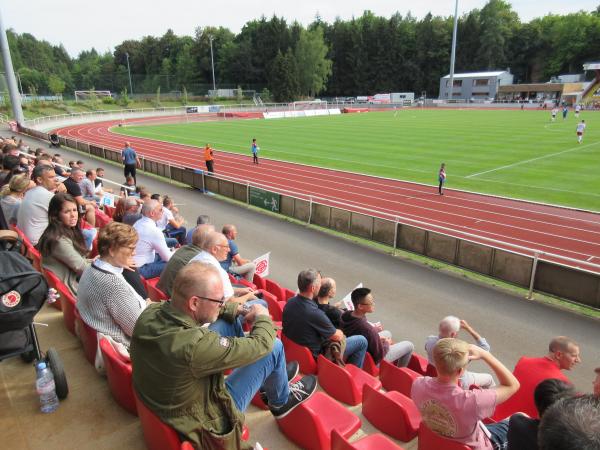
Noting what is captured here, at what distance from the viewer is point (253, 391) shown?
3.05 m

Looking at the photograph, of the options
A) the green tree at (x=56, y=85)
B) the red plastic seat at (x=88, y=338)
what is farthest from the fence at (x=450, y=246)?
the green tree at (x=56, y=85)

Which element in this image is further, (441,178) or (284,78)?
(284,78)

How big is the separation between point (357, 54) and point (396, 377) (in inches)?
4206

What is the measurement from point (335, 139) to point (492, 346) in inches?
1168

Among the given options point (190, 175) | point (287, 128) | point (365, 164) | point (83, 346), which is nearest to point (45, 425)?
point (83, 346)

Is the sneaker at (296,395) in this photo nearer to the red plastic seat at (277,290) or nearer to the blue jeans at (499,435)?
the blue jeans at (499,435)

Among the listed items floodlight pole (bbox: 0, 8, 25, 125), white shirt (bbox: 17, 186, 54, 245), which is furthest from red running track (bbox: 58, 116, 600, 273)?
floodlight pole (bbox: 0, 8, 25, 125)

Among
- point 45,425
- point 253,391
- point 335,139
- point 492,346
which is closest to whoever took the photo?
point 253,391

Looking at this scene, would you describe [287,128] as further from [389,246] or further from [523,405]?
[523,405]

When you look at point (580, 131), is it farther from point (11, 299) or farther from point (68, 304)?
point (11, 299)

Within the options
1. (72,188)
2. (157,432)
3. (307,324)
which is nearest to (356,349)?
(307,324)

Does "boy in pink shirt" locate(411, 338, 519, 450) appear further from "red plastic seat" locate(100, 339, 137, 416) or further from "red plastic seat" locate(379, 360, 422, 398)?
"red plastic seat" locate(100, 339, 137, 416)

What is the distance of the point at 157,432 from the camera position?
8.72ft

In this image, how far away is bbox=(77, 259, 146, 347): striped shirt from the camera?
11.6ft
